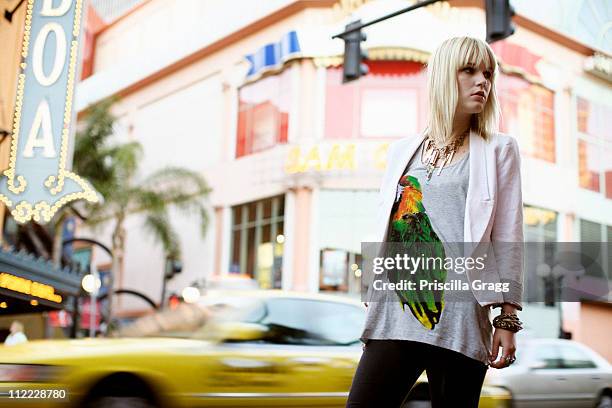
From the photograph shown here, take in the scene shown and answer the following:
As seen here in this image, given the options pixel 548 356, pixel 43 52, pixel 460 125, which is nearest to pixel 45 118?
pixel 43 52

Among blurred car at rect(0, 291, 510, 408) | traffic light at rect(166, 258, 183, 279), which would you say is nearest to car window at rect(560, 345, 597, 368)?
blurred car at rect(0, 291, 510, 408)

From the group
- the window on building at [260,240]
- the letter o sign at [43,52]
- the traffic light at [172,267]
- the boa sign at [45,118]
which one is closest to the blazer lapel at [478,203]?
the boa sign at [45,118]

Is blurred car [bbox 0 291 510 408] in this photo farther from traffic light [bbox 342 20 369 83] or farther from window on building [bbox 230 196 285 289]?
window on building [bbox 230 196 285 289]

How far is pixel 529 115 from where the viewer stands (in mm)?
20766

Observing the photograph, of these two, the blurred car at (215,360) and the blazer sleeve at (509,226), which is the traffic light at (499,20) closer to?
the blurred car at (215,360)

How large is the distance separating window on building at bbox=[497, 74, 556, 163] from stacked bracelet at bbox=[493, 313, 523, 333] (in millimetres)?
18651

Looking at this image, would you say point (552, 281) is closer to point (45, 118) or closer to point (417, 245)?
point (45, 118)

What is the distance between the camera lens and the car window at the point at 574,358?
363 inches

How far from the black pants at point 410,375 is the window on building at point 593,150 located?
792 inches

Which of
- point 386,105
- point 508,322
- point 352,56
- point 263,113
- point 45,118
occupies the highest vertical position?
point 263,113

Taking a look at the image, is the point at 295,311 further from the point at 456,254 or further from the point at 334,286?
the point at 334,286

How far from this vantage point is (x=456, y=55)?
2244mm

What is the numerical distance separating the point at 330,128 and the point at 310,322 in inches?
544

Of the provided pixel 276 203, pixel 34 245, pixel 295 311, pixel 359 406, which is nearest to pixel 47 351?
pixel 295 311
